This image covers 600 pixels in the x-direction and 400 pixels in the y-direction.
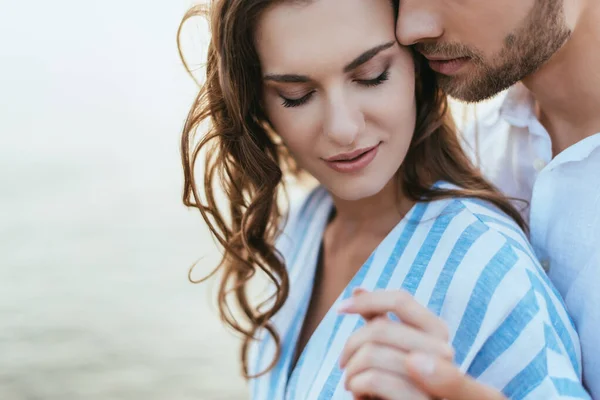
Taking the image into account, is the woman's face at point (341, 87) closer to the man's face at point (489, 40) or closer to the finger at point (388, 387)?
the man's face at point (489, 40)

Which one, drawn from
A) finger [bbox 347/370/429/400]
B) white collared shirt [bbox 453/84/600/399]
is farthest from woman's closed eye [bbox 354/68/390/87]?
finger [bbox 347/370/429/400]

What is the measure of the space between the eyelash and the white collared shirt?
1.81ft

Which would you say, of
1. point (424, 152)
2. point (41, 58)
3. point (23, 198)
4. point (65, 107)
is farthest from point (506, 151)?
point (41, 58)

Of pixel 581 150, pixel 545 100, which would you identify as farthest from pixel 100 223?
pixel 581 150

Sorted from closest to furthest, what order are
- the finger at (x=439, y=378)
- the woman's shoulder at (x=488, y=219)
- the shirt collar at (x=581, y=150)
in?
the finger at (x=439, y=378)
the woman's shoulder at (x=488, y=219)
the shirt collar at (x=581, y=150)

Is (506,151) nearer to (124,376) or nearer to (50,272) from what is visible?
(124,376)

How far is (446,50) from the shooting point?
2383mm

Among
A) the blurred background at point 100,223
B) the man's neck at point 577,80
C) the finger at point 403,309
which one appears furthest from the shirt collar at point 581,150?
the blurred background at point 100,223

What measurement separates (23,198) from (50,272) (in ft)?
4.61

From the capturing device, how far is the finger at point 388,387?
5.16ft

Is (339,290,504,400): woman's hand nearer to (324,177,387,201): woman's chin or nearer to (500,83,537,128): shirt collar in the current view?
(324,177,387,201): woman's chin

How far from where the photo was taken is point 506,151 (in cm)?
→ 276

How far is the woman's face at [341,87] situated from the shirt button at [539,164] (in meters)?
0.49

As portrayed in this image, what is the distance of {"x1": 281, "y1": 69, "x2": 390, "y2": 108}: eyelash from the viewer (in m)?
2.15
